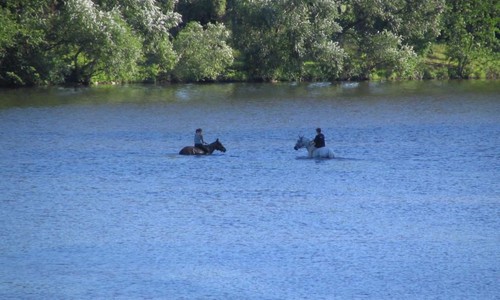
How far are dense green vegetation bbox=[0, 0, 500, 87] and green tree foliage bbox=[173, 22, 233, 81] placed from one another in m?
0.09

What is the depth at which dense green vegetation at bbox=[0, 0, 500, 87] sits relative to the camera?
8162 centimetres

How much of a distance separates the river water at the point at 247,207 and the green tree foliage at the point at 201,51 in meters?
21.3

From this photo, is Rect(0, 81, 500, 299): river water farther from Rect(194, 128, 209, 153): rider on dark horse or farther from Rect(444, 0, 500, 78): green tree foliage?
Rect(444, 0, 500, 78): green tree foliage

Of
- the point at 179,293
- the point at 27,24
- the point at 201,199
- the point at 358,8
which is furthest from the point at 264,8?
the point at 179,293

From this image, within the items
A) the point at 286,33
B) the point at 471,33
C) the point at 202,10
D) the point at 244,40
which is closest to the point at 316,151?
the point at 286,33

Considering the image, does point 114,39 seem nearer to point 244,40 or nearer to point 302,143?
point 244,40

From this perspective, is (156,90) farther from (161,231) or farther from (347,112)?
(161,231)

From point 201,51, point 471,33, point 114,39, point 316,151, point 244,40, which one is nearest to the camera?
point 316,151

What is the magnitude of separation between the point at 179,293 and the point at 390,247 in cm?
735

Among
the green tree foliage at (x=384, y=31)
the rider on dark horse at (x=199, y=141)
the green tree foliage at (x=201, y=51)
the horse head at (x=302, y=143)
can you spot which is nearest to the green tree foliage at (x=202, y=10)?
the green tree foliage at (x=201, y=51)

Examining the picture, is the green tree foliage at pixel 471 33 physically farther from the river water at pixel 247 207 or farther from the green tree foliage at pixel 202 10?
the river water at pixel 247 207

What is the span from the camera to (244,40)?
89.4 metres

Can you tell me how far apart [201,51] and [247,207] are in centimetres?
5215

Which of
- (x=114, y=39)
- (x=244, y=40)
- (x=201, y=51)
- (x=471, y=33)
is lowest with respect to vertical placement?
(x=201, y=51)
